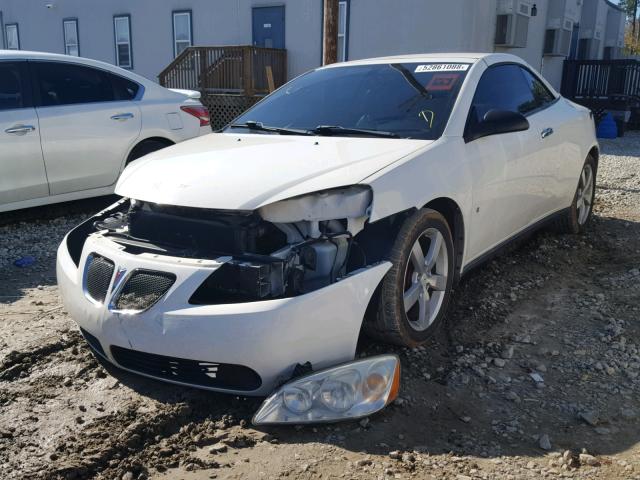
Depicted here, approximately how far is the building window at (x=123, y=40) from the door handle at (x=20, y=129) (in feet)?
43.1

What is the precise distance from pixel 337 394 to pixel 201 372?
0.61m

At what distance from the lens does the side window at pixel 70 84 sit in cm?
630

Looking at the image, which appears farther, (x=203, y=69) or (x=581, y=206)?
(x=203, y=69)

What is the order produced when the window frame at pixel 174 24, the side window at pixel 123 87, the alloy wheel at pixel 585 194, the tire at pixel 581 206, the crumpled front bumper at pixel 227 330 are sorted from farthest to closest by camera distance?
the window frame at pixel 174 24, the side window at pixel 123 87, the alloy wheel at pixel 585 194, the tire at pixel 581 206, the crumpled front bumper at pixel 227 330

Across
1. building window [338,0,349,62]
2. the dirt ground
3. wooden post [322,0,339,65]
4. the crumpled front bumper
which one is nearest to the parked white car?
the dirt ground

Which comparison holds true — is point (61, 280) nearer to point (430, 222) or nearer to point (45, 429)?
point (45, 429)

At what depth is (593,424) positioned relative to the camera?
2.92 meters

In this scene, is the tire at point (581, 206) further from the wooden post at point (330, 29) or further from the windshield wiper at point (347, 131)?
the wooden post at point (330, 29)

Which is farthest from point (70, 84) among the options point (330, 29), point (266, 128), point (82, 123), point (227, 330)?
point (227, 330)

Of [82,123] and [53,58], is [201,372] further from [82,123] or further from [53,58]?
[53,58]

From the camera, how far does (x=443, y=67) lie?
4.30 metres

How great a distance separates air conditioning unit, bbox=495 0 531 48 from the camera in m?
14.1

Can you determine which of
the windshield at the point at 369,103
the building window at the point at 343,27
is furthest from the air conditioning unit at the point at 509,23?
the windshield at the point at 369,103

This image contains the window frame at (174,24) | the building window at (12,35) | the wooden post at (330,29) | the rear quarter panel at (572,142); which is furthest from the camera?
the building window at (12,35)
